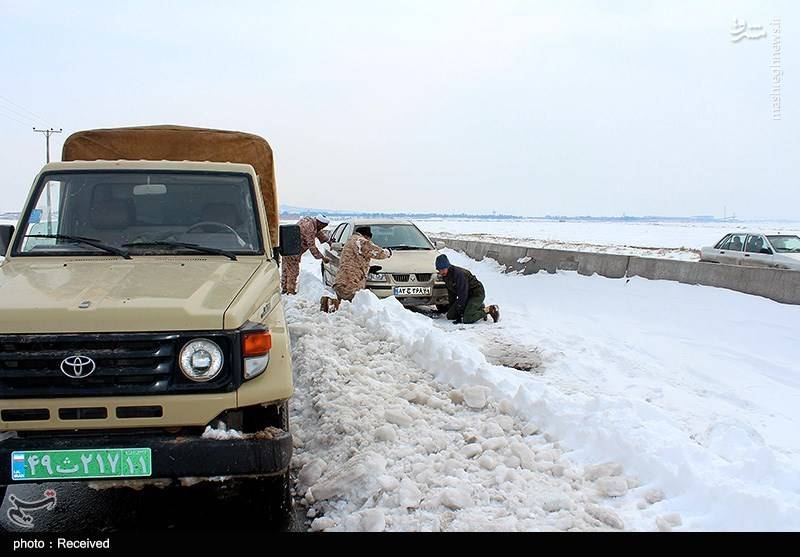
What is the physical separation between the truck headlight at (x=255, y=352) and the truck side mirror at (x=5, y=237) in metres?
2.27

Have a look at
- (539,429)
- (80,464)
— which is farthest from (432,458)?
(80,464)

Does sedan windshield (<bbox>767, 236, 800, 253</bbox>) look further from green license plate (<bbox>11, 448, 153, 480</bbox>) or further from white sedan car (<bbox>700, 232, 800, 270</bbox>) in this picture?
green license plate (<bbox>11, 448, 153, 480</bbox>)

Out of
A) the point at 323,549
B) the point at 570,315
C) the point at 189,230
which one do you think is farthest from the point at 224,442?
the point at 570,315

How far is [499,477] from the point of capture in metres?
3.83

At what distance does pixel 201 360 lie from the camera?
10.4 ft

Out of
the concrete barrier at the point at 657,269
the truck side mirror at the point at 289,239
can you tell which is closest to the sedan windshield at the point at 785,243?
the concrete barrier at the point at 657,269

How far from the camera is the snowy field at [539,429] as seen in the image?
347 centimetres

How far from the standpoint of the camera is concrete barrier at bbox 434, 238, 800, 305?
34.2ft

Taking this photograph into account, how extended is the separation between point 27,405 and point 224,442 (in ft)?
3.23

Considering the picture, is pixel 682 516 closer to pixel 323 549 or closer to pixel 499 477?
pixel 499 477

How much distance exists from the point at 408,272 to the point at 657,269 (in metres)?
5.80

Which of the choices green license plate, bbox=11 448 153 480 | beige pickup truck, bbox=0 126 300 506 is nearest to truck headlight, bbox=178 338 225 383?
beige pickup truck, bbox=0 126 300 506

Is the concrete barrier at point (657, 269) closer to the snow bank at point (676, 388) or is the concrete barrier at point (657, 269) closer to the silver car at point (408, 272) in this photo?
the snow bank at point (676, 388)

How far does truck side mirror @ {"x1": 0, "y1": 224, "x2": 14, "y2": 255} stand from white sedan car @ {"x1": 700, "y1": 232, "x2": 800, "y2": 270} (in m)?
14.1
